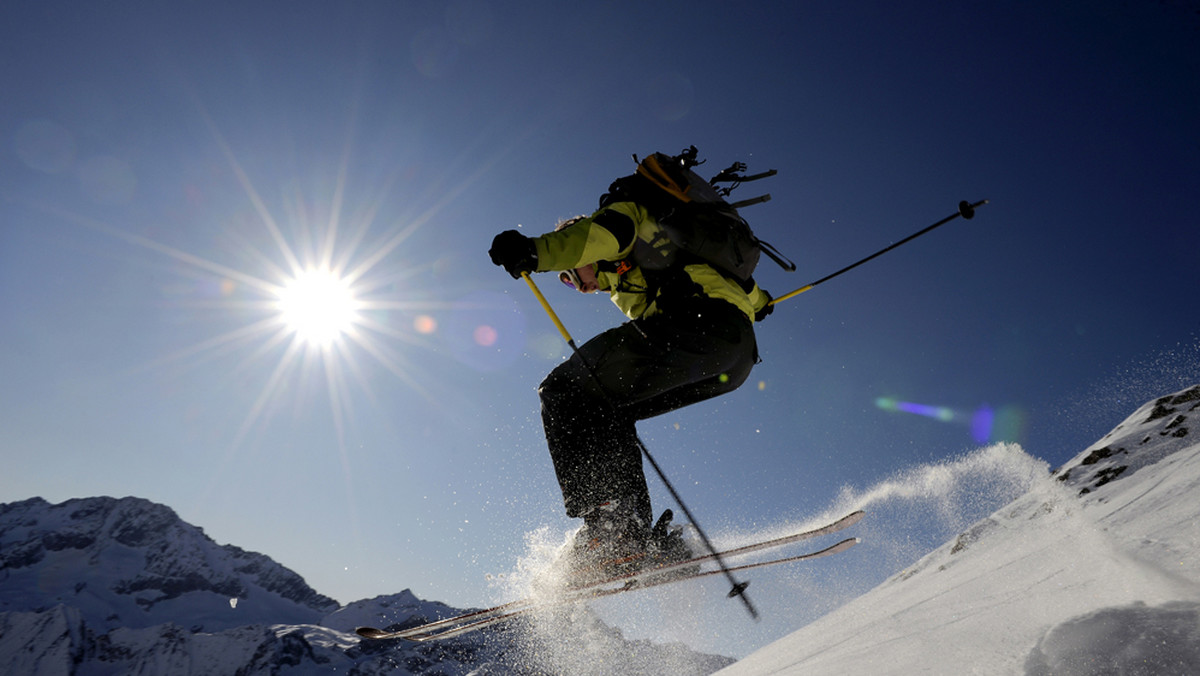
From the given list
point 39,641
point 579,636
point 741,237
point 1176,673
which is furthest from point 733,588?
point 39,641

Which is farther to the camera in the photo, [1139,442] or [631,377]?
[1139,442]

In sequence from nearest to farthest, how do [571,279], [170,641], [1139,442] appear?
[571,279]
[1139,442]
[170,641]

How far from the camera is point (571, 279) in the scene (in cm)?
429

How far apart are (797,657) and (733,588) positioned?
0.63 m

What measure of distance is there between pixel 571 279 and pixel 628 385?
1037mm

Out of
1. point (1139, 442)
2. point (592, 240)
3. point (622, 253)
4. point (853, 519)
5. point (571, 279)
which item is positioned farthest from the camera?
point (1139, 442)

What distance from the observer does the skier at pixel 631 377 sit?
12.3 feet

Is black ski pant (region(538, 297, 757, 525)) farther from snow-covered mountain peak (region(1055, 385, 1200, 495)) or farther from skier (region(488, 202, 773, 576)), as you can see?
snow-covered mountain peak (region(1055, 385, 1200, 495))

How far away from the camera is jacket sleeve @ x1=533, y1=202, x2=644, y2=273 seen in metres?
3.38

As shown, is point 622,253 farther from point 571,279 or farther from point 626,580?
point 626,580

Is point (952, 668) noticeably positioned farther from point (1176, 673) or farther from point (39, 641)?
point (39, 641)

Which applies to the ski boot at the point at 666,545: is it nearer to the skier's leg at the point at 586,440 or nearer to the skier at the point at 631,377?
the skier at the point at 631,377

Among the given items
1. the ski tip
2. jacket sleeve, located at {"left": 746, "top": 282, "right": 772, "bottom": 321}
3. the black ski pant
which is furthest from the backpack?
the ski tip

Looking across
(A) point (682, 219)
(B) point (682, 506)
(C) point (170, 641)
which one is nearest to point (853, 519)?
(B) point (682, 506)
